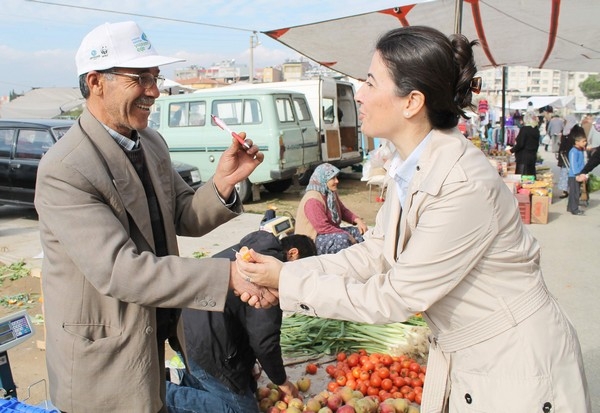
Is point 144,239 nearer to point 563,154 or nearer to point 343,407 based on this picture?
point 343,407

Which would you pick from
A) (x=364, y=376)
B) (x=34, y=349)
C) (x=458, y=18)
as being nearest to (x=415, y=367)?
(x=364, y=376)

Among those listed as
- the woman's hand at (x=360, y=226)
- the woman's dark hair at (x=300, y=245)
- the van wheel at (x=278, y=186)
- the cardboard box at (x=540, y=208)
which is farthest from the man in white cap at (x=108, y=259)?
the van wheel at (x=278, y=186)

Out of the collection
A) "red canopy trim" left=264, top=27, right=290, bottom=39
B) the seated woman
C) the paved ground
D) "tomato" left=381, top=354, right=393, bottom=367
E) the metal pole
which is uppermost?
"red canopy trim" left=264, top=27, right=290, bottom=39

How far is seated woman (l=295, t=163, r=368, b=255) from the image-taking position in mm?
5797

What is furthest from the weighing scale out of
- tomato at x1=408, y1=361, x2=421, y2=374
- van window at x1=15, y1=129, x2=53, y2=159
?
van window at x1=15, y1=129, x2=53, y2=159

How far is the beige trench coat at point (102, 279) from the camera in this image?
170 centimetres

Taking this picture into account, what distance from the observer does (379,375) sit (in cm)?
363

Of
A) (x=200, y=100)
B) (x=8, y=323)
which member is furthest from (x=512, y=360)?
(x=200, y=100)

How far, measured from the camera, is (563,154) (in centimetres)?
1138

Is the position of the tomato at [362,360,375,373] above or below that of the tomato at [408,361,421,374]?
above

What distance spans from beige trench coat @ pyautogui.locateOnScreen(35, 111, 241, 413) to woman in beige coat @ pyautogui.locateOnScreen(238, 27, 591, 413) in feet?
1.41

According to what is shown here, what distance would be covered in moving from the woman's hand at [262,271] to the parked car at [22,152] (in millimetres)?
7911

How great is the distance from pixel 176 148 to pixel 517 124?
2184 cm

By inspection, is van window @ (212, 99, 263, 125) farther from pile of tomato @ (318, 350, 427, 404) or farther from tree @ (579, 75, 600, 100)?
tree @ (579, 75, 600, 100)
